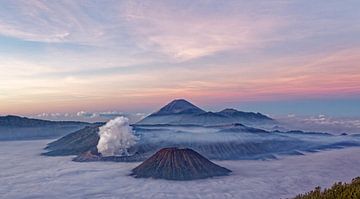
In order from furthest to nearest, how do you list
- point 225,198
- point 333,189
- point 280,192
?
point 280,192
point 225,198
point 333,189

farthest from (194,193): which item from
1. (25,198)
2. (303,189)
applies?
(25,198)

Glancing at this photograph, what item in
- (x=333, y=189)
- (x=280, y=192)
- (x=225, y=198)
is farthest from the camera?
(x=280, y=192)

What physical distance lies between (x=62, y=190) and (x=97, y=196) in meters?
24.1

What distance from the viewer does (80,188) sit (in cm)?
18900

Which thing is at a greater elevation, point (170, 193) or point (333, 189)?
point (333, 189)

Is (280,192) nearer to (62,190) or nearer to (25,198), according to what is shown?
(62,190)

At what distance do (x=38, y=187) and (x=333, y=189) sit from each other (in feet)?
634

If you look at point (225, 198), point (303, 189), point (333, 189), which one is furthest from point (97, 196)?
point (333, 189)

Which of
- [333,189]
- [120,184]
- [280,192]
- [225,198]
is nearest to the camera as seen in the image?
[333,189]

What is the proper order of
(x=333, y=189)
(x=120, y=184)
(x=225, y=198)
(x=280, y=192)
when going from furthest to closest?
(x=120, y=184) → (x=280, y=192) → (x=225, y=198) → (x=333, y=189)

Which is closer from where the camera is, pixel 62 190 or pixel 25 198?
pixel 25 198

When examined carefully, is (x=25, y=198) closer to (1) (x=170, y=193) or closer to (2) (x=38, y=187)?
(2) (x=38, y=187)

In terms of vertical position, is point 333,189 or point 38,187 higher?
point 333,189

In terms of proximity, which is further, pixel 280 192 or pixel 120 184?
pixel 120 184
